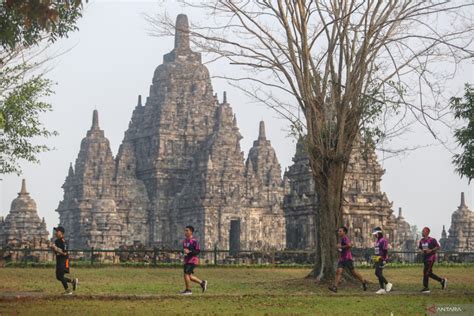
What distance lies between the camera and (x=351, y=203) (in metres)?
55.3

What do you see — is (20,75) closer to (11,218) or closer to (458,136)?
(458,136)

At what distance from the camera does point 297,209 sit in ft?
181

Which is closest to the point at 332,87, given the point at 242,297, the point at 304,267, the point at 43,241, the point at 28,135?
the point at 242,297

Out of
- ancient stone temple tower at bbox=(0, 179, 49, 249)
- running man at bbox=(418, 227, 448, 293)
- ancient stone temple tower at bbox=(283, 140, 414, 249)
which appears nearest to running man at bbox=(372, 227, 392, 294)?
running man at bbox=(418, 227, 448, 293)

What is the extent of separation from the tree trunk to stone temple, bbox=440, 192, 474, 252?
199 ft

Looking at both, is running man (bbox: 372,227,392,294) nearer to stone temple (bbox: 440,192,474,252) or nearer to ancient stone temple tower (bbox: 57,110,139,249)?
ancient stone temple tower (bbox: 57,110,139,249)

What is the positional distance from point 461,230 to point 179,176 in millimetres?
28404

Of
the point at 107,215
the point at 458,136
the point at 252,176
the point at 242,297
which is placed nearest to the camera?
the point at 242,297

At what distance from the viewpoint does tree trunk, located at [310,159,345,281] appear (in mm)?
25109

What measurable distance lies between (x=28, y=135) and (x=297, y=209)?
2876cm

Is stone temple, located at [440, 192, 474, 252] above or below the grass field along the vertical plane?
above

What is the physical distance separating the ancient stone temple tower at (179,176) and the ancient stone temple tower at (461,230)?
1838 centimetres

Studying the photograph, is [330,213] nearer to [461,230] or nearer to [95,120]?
[95,120]

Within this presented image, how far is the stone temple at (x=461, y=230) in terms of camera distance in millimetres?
83875
